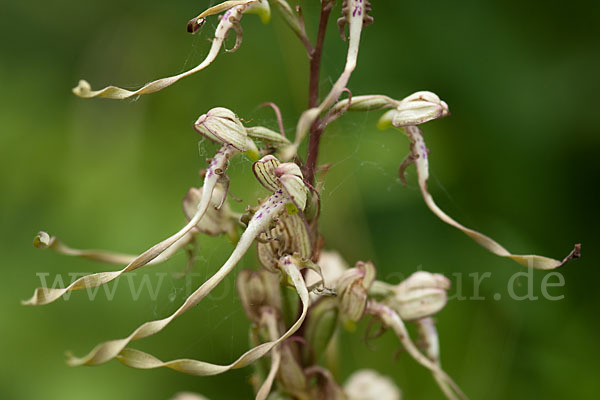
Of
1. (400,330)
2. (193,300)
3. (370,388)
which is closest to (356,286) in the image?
(400,330)

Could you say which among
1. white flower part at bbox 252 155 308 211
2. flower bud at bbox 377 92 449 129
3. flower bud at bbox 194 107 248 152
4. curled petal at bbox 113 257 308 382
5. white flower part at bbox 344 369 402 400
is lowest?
white flower part at bbox 344 369 402 400

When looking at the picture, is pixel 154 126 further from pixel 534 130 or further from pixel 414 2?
pixel 534 130

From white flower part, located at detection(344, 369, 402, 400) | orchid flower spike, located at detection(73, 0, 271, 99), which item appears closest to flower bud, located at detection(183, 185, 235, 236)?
orchid flower spike, located at detection(73, 0, 271, 99)

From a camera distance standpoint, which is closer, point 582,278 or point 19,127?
point 582,278

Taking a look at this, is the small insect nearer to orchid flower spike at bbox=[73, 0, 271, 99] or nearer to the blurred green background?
orchid flower spike at bbox=[73, 0, 271, 99]

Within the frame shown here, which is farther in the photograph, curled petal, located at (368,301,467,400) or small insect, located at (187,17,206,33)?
curled petal, located at (368,301,467,400)

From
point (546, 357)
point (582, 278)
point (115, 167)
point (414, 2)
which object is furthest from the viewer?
point (414, 2)

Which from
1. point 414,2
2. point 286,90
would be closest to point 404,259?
point 286,90
